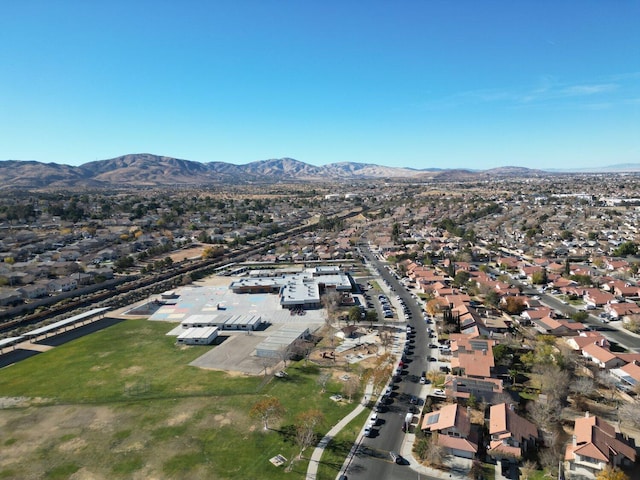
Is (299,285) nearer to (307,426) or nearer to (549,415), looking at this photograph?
(307,426)

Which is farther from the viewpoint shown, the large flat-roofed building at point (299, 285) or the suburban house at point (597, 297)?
the large flat-roofed building at point (299, 285)

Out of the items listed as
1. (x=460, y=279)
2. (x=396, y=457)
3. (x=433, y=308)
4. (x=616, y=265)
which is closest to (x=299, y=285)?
(x=433, y=308)

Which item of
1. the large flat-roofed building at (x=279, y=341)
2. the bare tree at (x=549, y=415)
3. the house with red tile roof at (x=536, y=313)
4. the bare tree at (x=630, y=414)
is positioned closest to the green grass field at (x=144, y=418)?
the large flat-roofed building at (x=279, y=341)

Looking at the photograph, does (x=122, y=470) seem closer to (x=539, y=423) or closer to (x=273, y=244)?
(x=539, y=423)

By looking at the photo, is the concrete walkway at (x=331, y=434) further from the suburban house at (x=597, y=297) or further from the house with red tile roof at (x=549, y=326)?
the suburban house at (x=597, y=297)

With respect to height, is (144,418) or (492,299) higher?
(492,299)

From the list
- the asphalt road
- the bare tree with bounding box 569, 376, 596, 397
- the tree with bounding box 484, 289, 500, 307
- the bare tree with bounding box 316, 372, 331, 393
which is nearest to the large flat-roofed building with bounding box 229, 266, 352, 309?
the asphalt road

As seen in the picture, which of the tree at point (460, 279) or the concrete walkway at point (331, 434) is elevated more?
the tree at point (460, 279)

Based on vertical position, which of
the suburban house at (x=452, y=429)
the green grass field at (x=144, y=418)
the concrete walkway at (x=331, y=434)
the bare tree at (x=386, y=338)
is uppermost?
the suburban house at (x=452, y=429)
